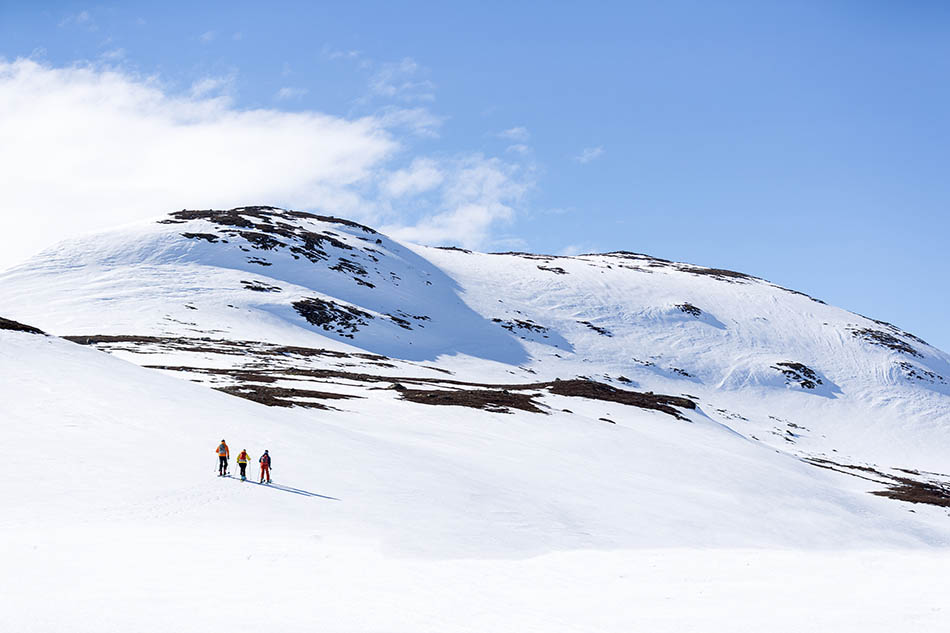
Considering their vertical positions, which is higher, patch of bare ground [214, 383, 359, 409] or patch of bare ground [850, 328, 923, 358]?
patch of bare ground [850, 328, 923, 358]

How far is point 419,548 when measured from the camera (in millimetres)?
20719

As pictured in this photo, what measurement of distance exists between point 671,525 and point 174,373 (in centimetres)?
3710

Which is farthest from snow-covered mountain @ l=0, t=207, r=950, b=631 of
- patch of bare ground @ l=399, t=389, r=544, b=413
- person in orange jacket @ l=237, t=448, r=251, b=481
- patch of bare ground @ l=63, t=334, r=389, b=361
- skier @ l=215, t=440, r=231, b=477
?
person in orange jacket @ l=237, t=448, r=251, b=481

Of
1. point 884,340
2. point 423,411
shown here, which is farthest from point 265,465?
point 884,340

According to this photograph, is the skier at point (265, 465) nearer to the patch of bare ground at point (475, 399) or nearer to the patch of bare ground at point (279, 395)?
the patch of bare ground at point (279, 395)

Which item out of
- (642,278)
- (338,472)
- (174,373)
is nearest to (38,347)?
(174,373)

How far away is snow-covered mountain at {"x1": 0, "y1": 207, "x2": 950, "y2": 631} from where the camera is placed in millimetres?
21828

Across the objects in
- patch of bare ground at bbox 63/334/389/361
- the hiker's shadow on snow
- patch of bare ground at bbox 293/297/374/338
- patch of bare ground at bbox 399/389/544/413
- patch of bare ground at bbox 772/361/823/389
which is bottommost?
the hiker's shadow on snow

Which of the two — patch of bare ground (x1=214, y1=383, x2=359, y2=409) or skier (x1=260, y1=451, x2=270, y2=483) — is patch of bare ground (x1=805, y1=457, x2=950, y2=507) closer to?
patch of bare ground (x1=214, y1=383, x2=359, y2=409)

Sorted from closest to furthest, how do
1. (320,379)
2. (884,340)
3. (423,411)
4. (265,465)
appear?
1. (265,465)
2. (423,411)
3. (320,379)
4. (884,340)

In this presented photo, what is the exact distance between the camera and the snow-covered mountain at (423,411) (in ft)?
71.6

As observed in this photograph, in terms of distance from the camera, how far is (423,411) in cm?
4606

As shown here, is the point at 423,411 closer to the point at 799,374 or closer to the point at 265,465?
the point at 265,465

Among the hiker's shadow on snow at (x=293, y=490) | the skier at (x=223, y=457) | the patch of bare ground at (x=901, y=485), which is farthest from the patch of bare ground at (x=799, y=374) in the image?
the skier at (x=223, y=457)
